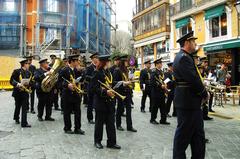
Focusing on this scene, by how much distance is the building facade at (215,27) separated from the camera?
2188cm

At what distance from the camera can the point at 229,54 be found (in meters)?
22.6

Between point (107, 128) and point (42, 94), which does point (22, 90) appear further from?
point (107, 128)

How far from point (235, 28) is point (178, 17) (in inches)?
335

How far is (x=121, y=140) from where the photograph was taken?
7348mm

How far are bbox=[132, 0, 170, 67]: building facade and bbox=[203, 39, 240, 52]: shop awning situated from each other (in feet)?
34.3

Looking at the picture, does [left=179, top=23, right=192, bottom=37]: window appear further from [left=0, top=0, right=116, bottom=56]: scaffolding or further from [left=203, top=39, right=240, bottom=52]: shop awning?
[left=0, top=0, right=116, bottom=56]: scaffolding

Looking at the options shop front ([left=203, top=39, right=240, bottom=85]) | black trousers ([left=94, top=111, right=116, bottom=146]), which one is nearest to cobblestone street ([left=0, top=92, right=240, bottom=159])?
black trousers ([left=94, top=111, right=116, bottom=146])

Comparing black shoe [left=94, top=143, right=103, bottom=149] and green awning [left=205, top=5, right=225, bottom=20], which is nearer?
black shoe [left=94, top=143, right=103, bottom=149]

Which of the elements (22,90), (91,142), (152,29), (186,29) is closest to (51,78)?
(22,90)

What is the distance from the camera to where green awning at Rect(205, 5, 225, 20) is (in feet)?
76.5

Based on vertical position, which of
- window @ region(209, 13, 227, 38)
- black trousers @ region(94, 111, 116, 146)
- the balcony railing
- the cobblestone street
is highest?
the balcony railing

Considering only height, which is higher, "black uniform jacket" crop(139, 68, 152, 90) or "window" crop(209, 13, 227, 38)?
"window" crop(209, 13, 227, 38)

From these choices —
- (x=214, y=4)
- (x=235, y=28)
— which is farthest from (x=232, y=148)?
(x=214, y=4)

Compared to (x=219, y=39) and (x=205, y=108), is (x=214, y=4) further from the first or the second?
(x=205, y=108)
